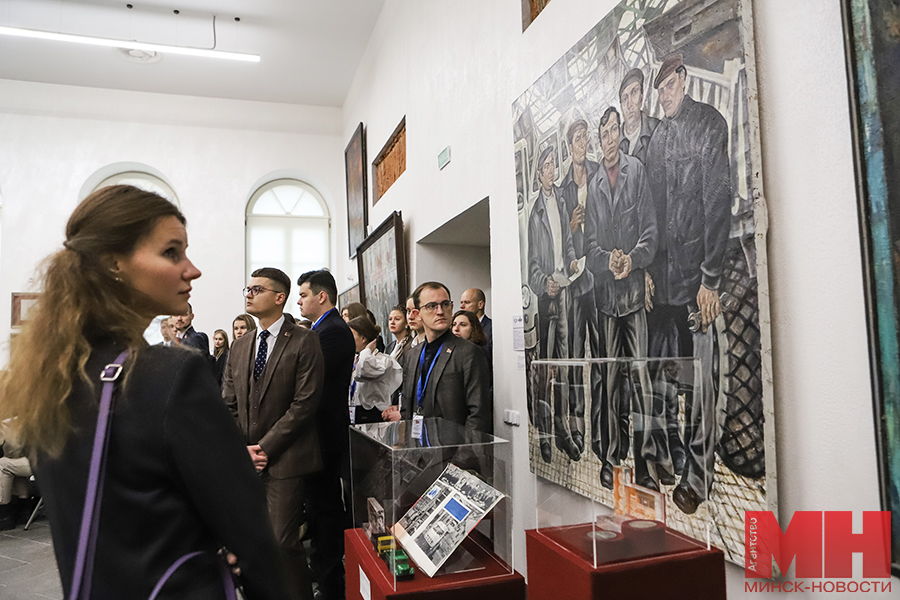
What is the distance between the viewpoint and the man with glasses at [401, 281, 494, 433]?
4.30 metres

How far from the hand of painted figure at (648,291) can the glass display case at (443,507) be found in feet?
2.95

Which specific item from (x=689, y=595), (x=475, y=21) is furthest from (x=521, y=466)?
(x=475, y=21)

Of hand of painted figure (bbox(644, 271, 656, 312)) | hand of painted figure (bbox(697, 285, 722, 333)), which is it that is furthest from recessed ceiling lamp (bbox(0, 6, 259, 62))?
hand of painted figure (bbox(697, 285, 722, 333))

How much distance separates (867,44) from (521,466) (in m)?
3.22

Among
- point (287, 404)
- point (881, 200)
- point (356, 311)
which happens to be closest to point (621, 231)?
point (881, 200)

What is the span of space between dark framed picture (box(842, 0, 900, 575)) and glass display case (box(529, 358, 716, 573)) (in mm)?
647

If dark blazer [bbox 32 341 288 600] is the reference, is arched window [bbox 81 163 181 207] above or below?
above

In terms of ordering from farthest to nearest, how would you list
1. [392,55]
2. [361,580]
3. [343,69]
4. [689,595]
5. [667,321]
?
[343,69] → [392,55] → [361,580] → [667,321] → [689,595]

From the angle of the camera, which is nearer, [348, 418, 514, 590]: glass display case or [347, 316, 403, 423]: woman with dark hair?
[348, 418, 514, 590]: glass display case

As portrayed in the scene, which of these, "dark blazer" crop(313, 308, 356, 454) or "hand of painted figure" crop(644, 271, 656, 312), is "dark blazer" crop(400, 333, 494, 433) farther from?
"hand of painted figure" crop(644, 271, 656, 312)

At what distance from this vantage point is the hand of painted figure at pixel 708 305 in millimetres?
2518

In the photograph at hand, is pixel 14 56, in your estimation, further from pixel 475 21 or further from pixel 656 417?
pixel 656 417

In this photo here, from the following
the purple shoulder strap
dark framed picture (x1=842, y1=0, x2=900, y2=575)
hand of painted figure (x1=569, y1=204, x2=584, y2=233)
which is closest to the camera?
the purple shoulder strap

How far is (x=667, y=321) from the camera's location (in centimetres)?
283
